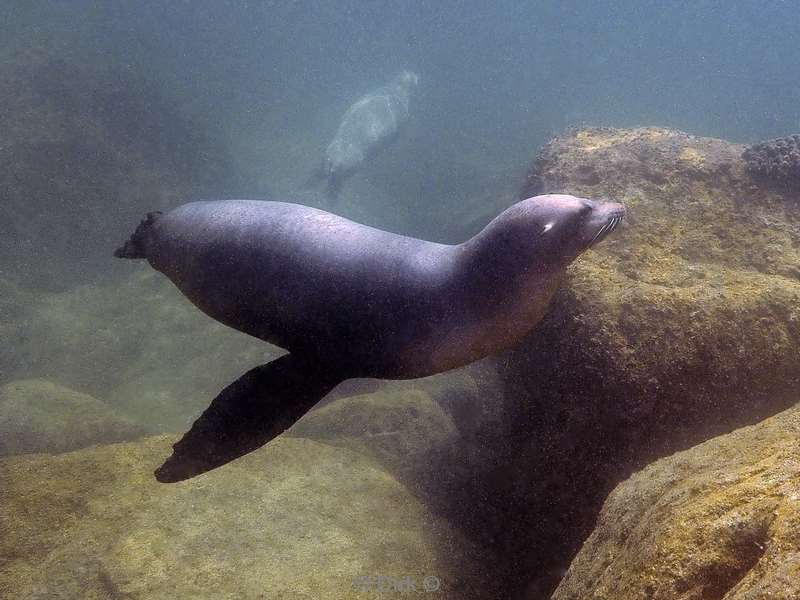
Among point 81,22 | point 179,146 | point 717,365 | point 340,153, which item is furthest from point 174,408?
point 81,22

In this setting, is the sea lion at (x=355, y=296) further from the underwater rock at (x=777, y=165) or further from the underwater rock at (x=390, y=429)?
the underwater rock at (x=777, y=165)

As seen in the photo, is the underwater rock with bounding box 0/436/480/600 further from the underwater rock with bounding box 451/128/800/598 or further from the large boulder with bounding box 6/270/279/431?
the large boulder with bounding box 6/270/279/431

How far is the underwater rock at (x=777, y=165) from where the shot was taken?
4.21m

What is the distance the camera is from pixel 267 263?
9.22 ft

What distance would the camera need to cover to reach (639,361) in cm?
303

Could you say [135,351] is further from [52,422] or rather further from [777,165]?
[777,165]

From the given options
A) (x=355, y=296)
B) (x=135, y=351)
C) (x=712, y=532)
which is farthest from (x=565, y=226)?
(x=135, y=351)

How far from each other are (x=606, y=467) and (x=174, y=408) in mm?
6721

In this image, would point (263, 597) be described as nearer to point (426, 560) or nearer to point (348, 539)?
point (348, 539)

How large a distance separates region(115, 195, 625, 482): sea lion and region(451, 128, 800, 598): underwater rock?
0.84m

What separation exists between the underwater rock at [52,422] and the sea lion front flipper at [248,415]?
3.75m

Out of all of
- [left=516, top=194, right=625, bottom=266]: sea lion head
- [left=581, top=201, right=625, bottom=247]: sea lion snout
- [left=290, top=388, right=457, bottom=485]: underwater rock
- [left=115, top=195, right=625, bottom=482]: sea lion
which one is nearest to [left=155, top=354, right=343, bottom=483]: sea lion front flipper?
[left=115, top=195, right=625, bottom=482]: sea lion

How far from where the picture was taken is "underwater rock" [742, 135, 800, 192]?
4.21 meters

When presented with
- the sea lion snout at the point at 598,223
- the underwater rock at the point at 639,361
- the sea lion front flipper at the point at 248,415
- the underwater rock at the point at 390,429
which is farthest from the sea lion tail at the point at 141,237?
the sea lion snout at the point at 598,223
